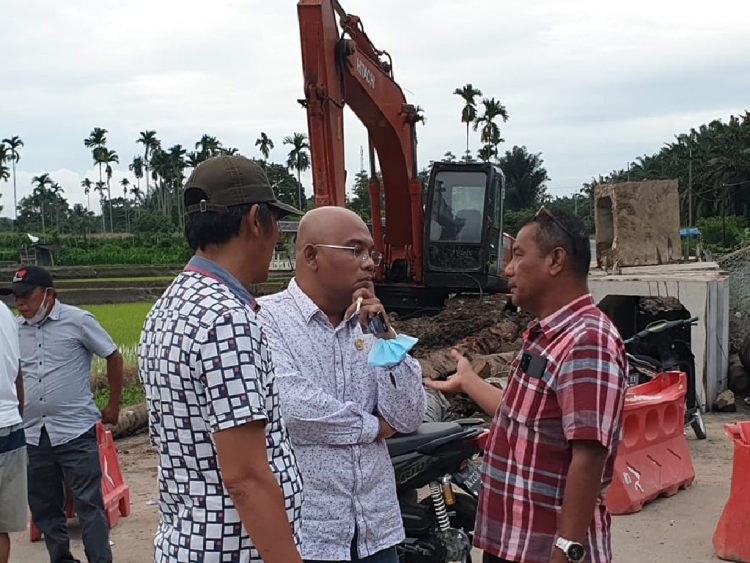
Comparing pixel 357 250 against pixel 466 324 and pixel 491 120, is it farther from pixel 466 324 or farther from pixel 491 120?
pixel 491 120

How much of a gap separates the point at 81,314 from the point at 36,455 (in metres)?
0.88

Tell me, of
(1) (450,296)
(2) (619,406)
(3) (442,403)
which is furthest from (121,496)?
(1) (450,296)

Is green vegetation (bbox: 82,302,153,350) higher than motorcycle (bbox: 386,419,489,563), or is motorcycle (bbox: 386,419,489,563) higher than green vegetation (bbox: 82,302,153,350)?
motorcycle (bbox: 386,419,489,563)

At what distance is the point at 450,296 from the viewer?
15.0 meters

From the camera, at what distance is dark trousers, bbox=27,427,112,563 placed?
17.2ft

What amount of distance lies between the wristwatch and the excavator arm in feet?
21.8

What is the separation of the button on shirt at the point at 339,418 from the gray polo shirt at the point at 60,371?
3036 millimetres

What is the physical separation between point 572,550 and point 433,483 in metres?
1.50

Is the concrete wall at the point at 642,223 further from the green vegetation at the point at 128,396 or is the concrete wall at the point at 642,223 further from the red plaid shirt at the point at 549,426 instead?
the red plaid shirt at the point at 549,426

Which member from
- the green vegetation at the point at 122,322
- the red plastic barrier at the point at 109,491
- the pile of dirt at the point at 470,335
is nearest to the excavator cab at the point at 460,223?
the pile of dirt at the point at 470,335

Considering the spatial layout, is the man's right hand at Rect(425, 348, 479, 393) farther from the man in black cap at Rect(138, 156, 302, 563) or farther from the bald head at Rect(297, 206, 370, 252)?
the man in black cap at Rect(138, 156, 302, 563)

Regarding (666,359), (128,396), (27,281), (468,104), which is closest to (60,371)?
(27,281)

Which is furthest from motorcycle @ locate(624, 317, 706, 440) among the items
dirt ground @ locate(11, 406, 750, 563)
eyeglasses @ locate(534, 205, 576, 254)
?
eyeglasses @ locate(534, 205, 576, 254)

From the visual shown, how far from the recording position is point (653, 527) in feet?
19.4
